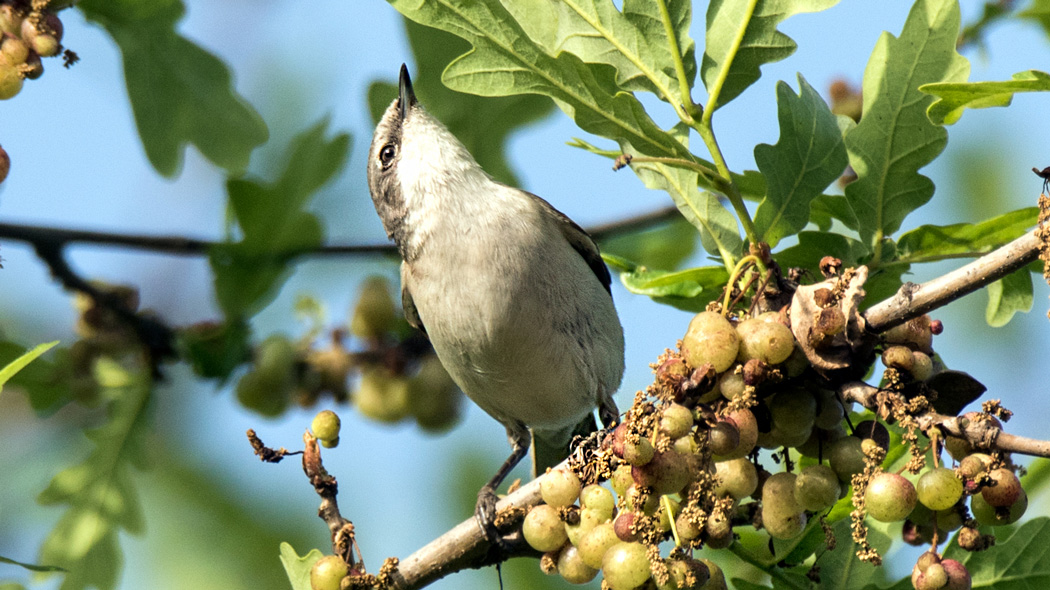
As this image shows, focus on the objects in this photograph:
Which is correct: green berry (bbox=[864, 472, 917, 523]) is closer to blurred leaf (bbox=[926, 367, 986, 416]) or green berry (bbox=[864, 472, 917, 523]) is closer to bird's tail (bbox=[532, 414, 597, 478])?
blurred leaf (bbox=[926, 367, 986, 416])

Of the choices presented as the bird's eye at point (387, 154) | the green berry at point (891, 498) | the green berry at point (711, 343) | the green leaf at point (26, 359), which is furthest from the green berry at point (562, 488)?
the bird's eye at point (387, 154)

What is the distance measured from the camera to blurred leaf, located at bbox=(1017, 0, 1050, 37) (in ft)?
11.3

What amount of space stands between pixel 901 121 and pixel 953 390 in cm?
78

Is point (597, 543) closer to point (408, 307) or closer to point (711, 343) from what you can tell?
point (711, 343)

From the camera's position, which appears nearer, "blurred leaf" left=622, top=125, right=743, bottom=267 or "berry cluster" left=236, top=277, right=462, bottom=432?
"blurred leaf" left=622, top=125, right=743, bottom=267

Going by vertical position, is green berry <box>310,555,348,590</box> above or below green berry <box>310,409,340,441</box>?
below

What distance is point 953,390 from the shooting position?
93.0 inches

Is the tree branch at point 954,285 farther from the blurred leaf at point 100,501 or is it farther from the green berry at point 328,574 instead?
the blurred leaf at point 100,501

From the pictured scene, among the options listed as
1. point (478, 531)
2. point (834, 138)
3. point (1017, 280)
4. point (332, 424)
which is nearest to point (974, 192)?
point (1017, 280)

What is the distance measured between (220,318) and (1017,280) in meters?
3.68

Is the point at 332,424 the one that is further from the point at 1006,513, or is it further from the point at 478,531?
the point at 1006,513

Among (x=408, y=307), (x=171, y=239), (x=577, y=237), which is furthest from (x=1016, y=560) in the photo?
(x=171, y=239)

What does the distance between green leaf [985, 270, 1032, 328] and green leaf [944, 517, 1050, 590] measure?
0.64 meters

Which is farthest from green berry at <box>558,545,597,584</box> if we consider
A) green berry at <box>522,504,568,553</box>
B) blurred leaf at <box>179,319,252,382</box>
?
blurred leaf at <box>179,319,252,382</box>
